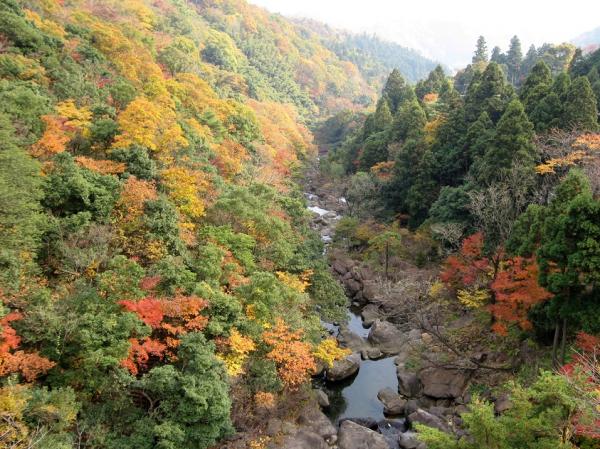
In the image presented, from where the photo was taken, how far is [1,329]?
12.2 meters

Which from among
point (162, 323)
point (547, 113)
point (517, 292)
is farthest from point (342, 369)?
point (547, 113)

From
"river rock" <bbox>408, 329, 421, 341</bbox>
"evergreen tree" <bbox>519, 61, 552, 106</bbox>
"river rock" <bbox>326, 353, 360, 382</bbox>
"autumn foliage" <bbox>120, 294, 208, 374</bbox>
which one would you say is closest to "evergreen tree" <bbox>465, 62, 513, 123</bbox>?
"evergreen tree" <bbox>519, 61, 552, 106</bbox>

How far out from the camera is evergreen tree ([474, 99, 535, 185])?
27.0 meters

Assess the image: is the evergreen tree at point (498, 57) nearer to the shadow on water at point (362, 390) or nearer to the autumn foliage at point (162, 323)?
the shadow on water at point (362, 390)

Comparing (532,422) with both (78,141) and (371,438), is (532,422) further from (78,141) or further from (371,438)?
(78,141)

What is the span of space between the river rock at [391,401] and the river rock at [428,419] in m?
1.16

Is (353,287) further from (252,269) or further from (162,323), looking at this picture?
(162,323)

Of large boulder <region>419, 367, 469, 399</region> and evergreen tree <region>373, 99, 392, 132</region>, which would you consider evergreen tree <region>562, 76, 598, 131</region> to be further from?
evergreen tree <region>373, 99, 392, 132</region>

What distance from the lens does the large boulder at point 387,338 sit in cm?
2622

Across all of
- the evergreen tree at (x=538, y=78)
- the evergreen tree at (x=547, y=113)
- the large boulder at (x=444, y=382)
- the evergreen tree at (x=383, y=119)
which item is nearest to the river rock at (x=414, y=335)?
the large boulder at (x=444, y=382)

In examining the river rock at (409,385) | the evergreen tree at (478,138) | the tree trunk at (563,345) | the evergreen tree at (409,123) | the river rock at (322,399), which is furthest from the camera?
the evergreen tree at (409,123)

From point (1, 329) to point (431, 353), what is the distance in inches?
791

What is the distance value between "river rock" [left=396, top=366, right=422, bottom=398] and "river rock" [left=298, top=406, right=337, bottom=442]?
4.87m

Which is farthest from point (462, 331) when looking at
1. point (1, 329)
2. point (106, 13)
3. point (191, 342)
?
point (106, 13)
